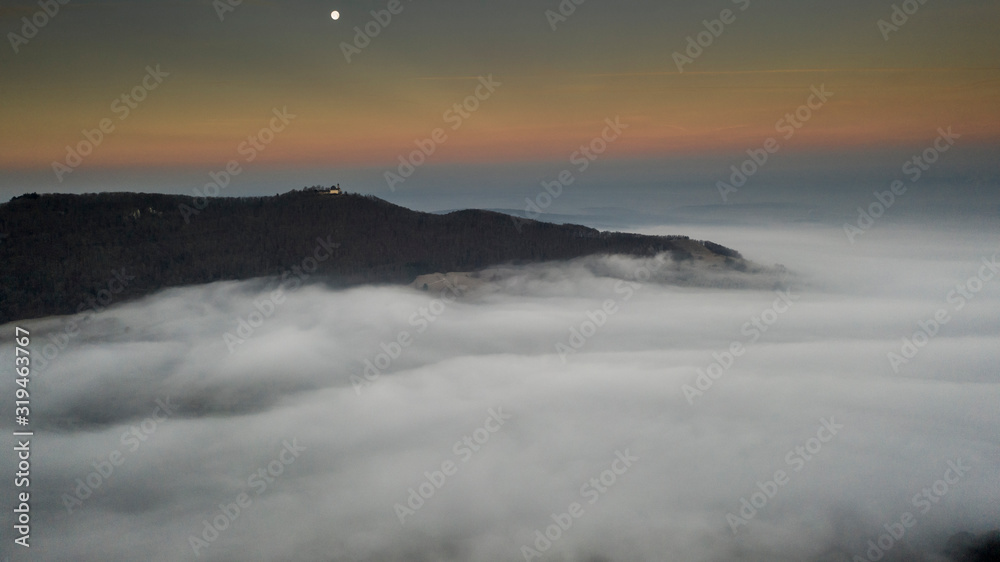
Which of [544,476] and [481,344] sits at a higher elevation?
[481,344]

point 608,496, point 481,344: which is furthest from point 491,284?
point 608,496

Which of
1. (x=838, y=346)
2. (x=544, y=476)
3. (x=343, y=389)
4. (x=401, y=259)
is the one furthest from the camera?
(x=838, y=346)

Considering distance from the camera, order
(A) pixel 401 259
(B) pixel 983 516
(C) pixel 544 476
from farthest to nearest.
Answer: (A) pixel 401 259, (C) pixel 544 476, (B) pixel 983 516

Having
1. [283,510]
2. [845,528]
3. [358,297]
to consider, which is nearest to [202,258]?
[358,297]

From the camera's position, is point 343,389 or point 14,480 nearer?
point 14,480

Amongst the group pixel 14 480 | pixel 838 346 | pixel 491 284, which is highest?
pixel 491 284

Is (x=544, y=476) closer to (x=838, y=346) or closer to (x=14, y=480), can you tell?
(x=14, y=480)

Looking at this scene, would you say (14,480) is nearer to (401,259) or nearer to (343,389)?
(343,389)
